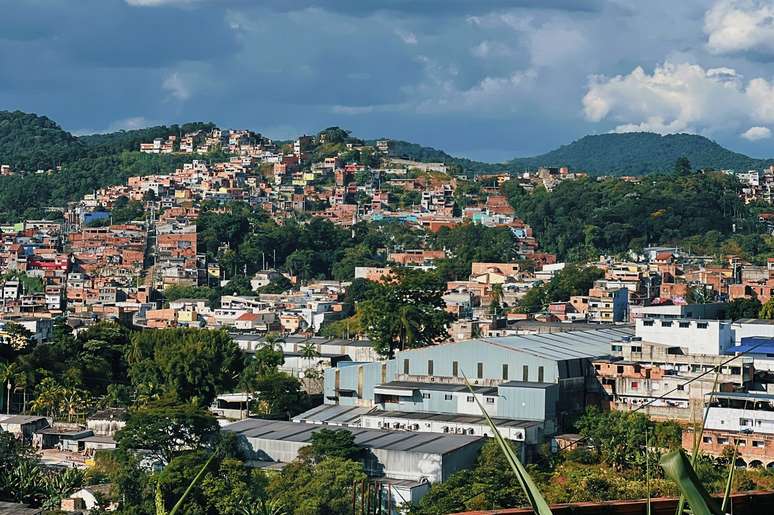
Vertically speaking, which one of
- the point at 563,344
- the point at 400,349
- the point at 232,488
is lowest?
the point at 232,488

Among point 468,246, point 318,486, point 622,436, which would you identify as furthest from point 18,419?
point 468,246

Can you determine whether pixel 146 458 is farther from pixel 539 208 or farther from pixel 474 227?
pixel 539 208

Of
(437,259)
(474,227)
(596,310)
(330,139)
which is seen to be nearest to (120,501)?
(596,310)

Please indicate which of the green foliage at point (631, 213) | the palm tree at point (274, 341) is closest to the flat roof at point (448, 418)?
the palm tree at point (274, 341)

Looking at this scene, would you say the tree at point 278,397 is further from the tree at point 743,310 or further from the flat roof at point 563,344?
the tree at point 743,310

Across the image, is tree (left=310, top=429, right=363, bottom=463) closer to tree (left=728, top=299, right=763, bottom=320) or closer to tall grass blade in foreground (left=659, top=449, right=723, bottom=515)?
tree (left=728, top=299, right=763, bottom=320)

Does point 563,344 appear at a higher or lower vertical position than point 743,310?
lower

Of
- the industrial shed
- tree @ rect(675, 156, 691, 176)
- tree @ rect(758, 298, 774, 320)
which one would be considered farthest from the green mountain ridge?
the industrial shed

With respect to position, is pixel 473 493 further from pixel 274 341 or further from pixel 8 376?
pixel 274 341
